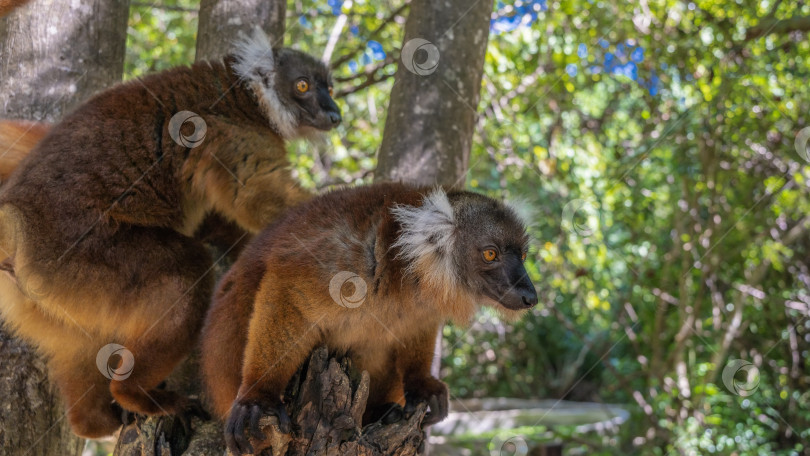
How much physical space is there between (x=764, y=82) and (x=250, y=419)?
23.5 ft

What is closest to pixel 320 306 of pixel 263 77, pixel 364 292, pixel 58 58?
pixel 364 292

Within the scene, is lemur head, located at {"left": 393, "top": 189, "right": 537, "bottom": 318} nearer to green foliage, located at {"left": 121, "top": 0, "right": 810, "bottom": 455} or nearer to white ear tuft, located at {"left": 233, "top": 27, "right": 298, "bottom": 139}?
white ear tuft, located at {"left": 233, "top": 27, "right": 298, "bottom": 139}

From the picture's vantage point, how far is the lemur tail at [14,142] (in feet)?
15.0

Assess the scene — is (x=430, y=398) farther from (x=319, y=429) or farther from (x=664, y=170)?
(x=664, y=170)

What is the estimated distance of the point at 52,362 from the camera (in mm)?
4199

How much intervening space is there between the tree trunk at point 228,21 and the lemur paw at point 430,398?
10.00ft

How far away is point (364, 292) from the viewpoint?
11.6ft

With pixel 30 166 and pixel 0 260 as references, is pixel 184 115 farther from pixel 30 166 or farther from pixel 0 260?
pixel 0 260

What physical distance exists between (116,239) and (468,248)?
2.07 m

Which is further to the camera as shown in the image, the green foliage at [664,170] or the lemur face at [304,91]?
the green foliage at [664,170]

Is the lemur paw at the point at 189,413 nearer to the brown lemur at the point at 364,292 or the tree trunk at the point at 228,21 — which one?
the brown lemur at the point at 364,292

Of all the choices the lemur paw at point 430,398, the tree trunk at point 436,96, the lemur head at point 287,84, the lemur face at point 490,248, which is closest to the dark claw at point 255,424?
the lemur paw at point 430,398

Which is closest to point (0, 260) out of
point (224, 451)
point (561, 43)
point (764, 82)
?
point (224, 451)

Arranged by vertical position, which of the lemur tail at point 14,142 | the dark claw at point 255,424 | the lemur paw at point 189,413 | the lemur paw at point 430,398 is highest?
the lemur tail at point 14,142
